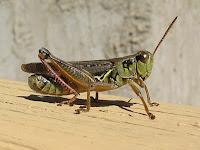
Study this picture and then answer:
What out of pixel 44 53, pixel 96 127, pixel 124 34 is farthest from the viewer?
pixel 124 34

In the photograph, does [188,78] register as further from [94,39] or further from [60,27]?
[60,27]

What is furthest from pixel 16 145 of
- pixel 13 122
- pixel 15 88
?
pixel 15 88

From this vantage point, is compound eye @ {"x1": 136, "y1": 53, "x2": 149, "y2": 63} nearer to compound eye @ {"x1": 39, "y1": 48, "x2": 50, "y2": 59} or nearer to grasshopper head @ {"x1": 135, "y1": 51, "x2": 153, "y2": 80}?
grasshopper head @ {"x1": 135, "y1": 51, "x2": 153, "y2": 80}

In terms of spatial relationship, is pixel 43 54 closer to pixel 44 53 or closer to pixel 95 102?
pixel 44 53

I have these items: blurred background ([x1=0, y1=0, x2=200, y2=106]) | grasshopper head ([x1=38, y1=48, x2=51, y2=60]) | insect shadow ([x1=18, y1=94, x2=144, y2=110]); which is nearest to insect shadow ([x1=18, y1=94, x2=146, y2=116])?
insect shadow ([x1=18, y1=94, x2=144, y2=110])

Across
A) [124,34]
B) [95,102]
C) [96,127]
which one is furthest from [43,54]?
[124,34]

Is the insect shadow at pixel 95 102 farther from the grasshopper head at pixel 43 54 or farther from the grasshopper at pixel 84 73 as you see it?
the grasshopper head at pixel 43 54
